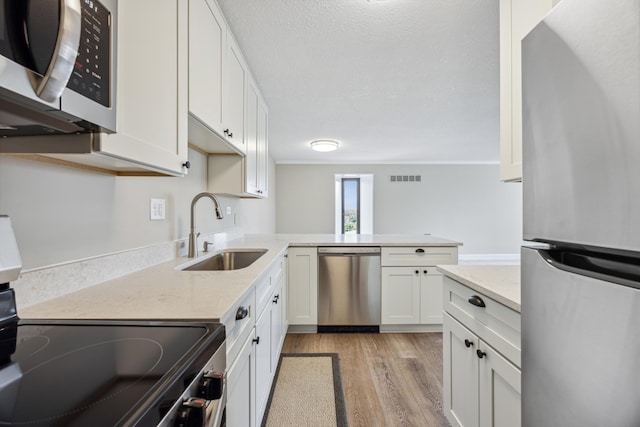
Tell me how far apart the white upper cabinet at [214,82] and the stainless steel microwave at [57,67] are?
1.79 ft

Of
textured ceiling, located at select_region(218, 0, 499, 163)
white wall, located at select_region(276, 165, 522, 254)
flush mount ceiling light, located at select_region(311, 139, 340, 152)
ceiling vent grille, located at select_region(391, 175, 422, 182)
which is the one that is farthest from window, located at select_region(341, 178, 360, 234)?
textured ceiling, located at select_region(218, 0, 499, 163)

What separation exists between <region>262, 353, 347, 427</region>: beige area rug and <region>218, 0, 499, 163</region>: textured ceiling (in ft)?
7.52

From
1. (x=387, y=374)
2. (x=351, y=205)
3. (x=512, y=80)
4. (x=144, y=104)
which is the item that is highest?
(x=512, y=80)

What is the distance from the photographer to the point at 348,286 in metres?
2.90

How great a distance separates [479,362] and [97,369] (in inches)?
51.3

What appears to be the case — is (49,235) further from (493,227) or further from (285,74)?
(493,227)

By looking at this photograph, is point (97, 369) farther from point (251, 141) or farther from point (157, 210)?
point (251, 141)

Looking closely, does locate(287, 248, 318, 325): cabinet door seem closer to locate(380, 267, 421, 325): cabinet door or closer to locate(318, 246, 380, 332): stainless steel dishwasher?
locate(318, 246, 380, 332): stainless steel dishwasher

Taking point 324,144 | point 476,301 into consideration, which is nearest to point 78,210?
point 476,301

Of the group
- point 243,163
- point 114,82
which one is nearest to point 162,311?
point 114,82

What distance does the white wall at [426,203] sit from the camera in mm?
6480

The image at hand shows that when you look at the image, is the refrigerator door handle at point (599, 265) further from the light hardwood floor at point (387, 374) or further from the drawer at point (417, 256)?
the drawer at point (417, 256)

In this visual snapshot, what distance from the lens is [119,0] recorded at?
0.81 m

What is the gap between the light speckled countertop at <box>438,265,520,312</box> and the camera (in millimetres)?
1022
